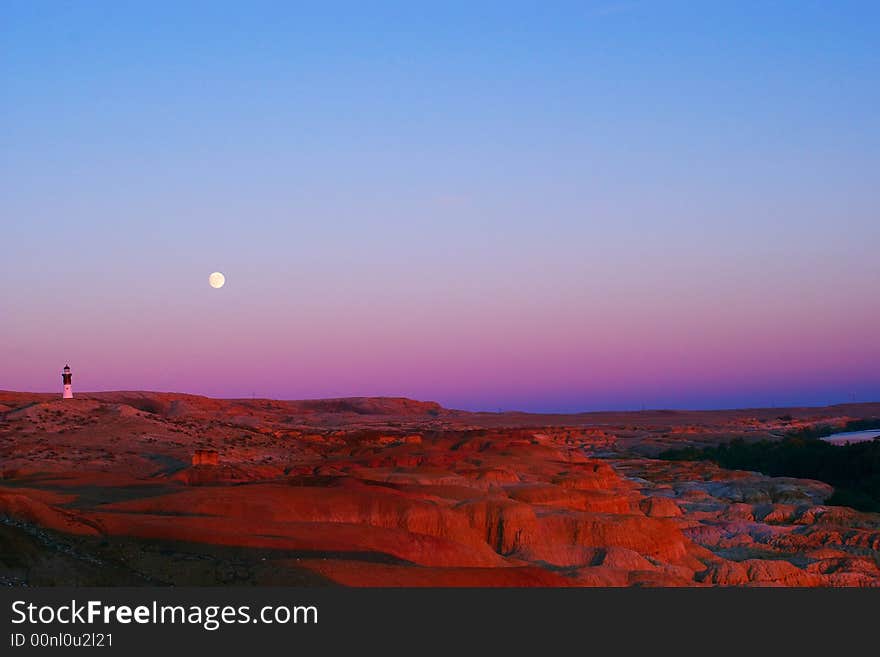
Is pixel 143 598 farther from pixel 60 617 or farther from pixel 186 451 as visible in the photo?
pixel 186 451

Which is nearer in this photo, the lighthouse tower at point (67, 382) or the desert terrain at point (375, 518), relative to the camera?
the desert terrain at point (375, 518)

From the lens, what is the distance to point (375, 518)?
25953mm

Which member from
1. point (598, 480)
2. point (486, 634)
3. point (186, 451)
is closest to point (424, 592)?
point (486, 634)

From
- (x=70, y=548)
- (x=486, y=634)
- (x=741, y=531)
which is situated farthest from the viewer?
(x=741, y=531)

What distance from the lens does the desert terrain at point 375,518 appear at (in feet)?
55.9

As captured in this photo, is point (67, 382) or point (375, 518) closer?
point (375, 518)

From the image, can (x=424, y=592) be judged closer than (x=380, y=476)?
Yes

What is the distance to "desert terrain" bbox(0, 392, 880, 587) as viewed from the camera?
17031mm

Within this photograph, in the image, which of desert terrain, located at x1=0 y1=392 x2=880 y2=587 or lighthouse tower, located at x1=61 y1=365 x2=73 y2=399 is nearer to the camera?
desert terrain, located at x1=0 y1=392 x2=880 y2=587

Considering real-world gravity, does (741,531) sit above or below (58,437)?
below

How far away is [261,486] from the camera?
92.4ft

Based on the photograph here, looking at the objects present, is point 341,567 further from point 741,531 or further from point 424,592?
point 741,531

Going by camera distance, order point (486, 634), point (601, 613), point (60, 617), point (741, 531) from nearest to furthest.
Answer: point (60, 617) → point (486, 634) → point (601, 613) → point (741, 531)

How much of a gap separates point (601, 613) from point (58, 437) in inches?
1607
